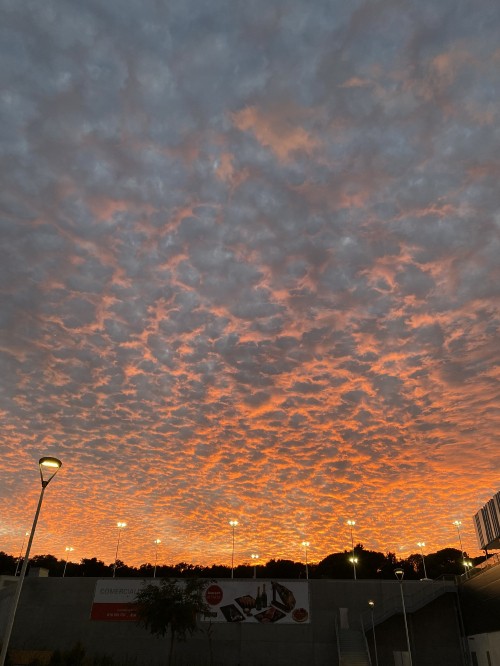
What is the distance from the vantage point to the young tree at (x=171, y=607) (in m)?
51.6

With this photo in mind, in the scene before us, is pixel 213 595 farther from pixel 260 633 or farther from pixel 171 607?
pixel 171 607

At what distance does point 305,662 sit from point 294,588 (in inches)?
285

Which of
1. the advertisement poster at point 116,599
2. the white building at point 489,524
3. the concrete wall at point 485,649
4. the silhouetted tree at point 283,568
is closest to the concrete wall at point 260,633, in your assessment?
the advertisement poster at point 116,599

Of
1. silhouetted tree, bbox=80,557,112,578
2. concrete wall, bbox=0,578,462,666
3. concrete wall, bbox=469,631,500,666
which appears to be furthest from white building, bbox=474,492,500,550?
silhouetted tree, bbox=80,557,112,578

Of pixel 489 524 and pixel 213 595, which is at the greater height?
pixel 489 524

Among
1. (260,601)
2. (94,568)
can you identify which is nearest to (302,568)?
(94,568)

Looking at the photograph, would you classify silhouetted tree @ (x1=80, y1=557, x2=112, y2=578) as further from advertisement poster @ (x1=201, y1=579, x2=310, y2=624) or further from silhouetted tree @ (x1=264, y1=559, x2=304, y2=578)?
advertisement poster @ (x1=201, y1=579, x2=310, y2=624)

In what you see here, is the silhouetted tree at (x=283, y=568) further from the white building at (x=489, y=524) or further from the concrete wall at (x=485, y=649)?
the white building at (x=489, y=524)

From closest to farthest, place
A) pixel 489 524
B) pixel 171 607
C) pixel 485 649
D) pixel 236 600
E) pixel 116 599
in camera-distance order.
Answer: pixel 489 524, pixel 485 649, pixel 171 607, pixel 236 600, pixel 116 599

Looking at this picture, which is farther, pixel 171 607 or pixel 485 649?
pixel 171 607

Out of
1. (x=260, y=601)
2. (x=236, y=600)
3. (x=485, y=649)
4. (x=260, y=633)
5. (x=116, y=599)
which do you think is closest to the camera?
(x=485, y=649)

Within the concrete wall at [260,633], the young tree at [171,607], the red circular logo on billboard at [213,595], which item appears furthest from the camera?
the red circular logo on billboard at [213,595]

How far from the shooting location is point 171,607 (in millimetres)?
52125

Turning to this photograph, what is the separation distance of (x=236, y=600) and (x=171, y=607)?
985 centimetres
